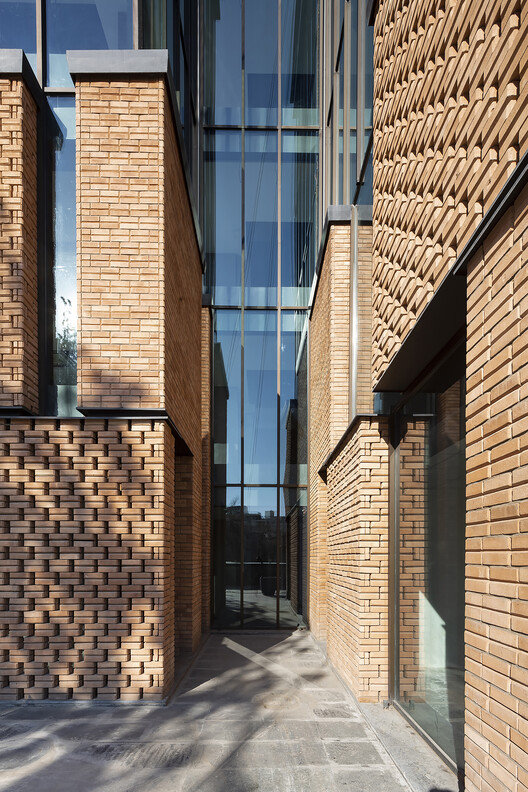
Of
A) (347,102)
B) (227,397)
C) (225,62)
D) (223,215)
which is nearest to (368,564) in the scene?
(347,102)

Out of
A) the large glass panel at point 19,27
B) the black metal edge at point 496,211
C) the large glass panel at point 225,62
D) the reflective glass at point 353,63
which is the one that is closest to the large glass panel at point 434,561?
the black metal edge at point 496,211

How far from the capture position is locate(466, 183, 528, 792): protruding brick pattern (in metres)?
3.17

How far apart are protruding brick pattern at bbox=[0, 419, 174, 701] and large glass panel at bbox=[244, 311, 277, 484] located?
781 cm

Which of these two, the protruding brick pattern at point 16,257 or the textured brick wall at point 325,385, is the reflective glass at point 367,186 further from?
the protruding brick pattern at point 16,257

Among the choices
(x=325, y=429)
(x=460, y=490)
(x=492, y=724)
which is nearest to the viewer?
(x=492, y=724)

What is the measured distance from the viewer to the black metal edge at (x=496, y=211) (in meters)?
3.09

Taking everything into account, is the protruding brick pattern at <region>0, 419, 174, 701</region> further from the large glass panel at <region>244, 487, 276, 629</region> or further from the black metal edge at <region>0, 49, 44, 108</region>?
the large glass panel at <region>244, 487, 276, 629</region>

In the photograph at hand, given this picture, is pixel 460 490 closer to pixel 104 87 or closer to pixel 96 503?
pixel 96 503

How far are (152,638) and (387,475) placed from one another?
11.3 ft

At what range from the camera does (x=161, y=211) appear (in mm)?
8117

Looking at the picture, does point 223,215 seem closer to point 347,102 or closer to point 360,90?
point 347,102

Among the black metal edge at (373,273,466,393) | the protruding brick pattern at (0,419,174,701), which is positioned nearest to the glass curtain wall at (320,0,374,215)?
the black metal edge at (373,273,466,393)

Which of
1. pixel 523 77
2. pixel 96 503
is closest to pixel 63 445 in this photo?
pixel 96 503

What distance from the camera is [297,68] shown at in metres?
16.1
